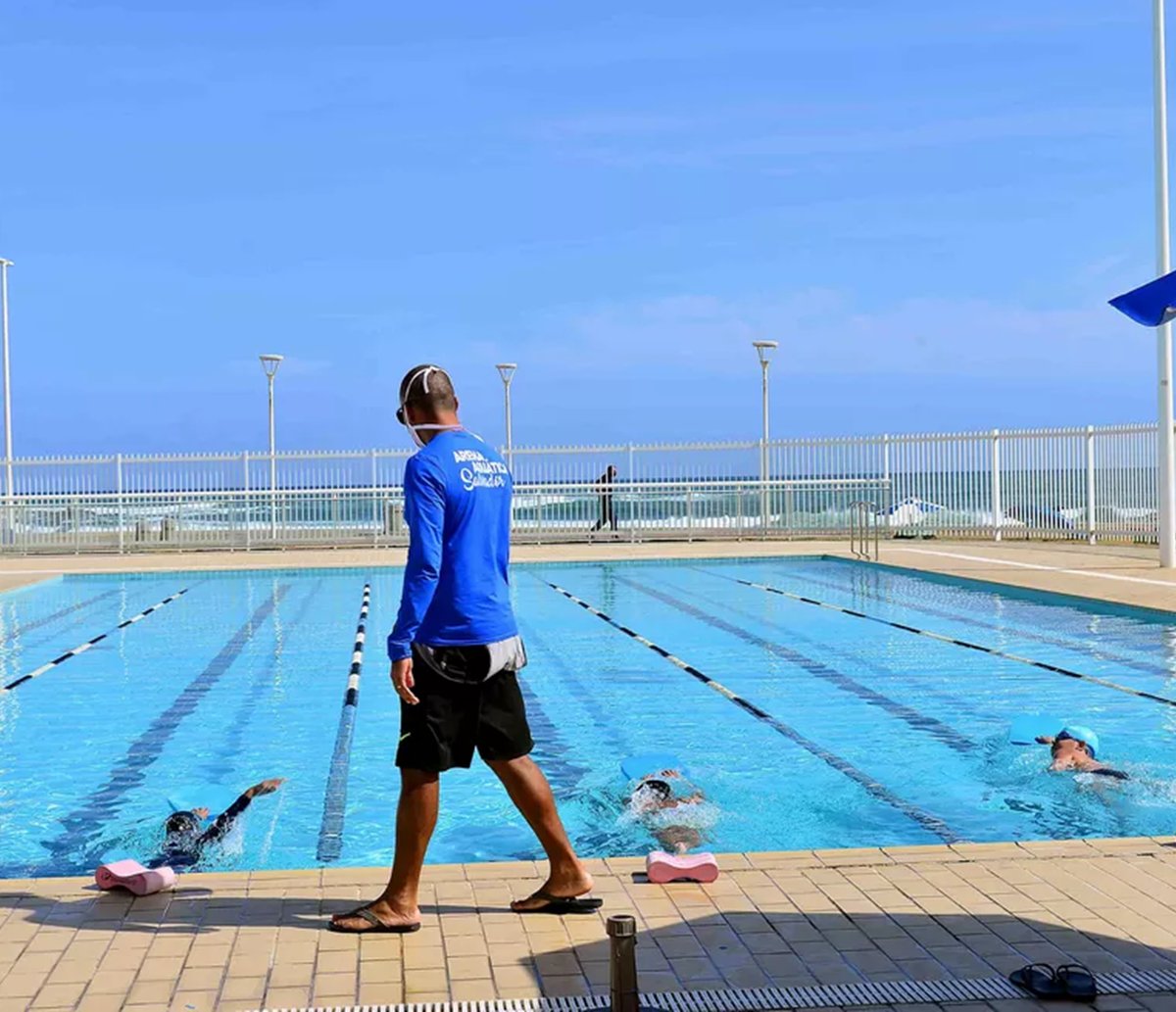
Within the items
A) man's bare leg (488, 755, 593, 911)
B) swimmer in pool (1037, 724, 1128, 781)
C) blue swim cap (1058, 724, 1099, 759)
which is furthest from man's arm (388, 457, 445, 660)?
blue swim cap (1058, 724, 1099, 759)

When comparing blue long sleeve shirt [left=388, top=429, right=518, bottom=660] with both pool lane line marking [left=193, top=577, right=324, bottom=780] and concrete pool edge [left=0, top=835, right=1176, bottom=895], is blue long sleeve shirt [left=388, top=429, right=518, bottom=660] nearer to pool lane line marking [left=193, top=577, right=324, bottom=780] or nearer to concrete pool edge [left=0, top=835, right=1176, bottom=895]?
concrete pool edge [left=0, top=835, right=1176, bottom=895]

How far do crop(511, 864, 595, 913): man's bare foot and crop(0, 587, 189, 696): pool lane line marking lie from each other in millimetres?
7147

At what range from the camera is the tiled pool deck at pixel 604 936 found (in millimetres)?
3818

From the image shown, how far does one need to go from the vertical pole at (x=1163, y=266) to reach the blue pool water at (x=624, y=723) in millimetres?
2624

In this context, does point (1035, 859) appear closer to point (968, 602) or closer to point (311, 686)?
point (311, 686)

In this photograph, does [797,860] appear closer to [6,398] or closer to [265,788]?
[265,788]

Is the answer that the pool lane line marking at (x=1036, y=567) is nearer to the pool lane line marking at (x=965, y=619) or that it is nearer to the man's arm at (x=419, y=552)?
the pool lane line marking at (x=965, y=619)

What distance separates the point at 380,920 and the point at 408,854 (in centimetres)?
20

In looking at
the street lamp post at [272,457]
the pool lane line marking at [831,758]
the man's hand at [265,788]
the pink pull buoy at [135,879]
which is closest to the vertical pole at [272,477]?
the street lamp post at [272,457]

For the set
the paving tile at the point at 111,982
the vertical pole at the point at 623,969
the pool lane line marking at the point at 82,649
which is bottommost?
the pool lane line marking at the point at 82,649

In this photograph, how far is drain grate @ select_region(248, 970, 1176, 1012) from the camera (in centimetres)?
362

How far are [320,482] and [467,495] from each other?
24216 millimetres

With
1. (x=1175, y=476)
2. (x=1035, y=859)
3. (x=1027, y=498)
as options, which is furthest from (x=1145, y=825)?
(x=1027, y=498)

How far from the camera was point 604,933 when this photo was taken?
423 centimetres
